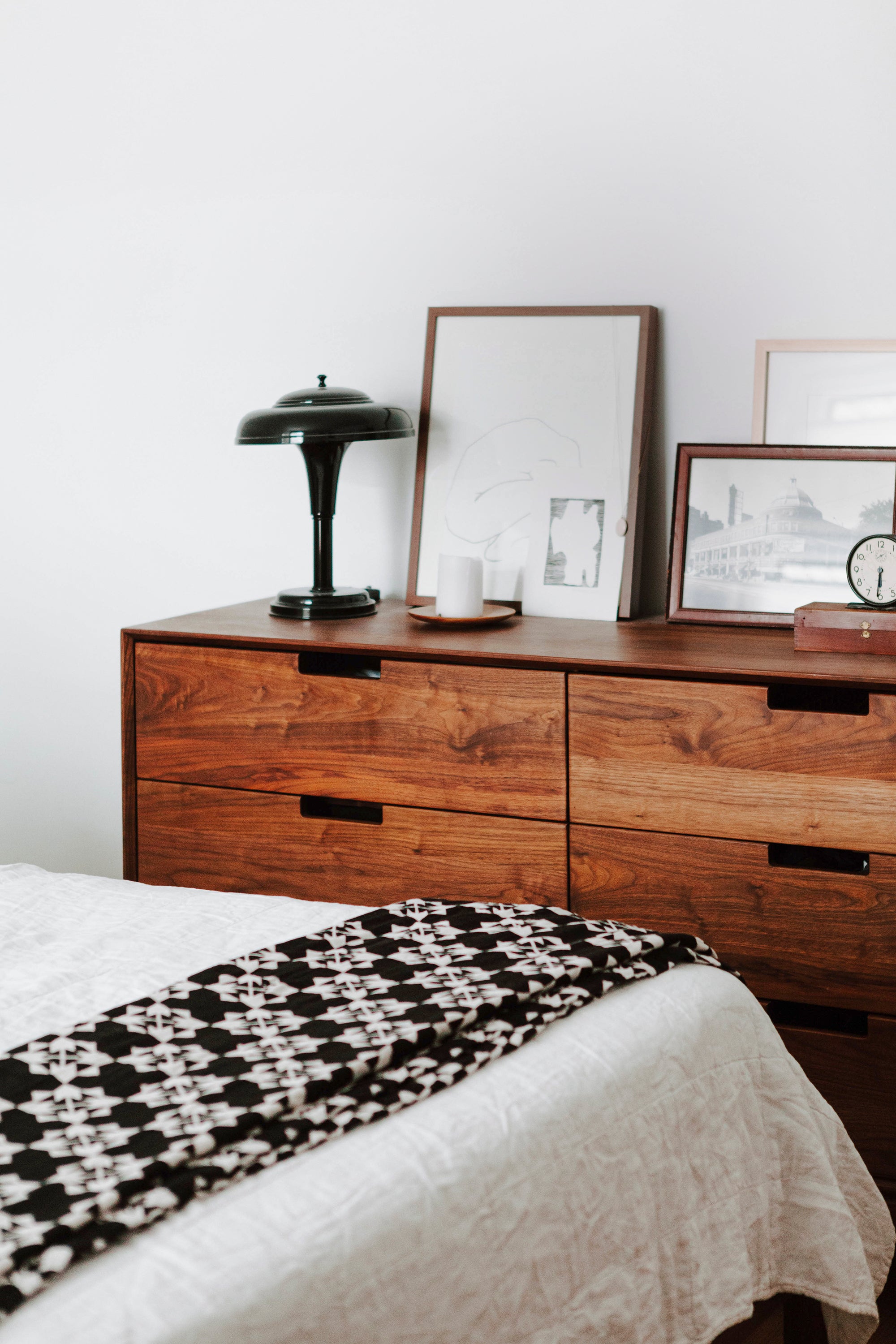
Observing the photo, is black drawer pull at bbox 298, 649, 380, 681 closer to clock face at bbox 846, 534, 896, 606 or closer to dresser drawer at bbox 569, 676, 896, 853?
dresser drawer at bbox 569, 676, 896, 853

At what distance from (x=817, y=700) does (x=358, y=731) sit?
68 centimetres

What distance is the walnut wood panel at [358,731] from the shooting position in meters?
1.86

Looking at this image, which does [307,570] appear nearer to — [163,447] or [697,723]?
[163,447]

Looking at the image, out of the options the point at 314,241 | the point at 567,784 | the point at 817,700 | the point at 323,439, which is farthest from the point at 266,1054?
the point at 314,241

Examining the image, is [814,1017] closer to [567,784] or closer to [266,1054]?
[567,784]

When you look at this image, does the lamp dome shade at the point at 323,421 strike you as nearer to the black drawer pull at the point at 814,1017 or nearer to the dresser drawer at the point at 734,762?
the dresser drawer at the point at 734,762

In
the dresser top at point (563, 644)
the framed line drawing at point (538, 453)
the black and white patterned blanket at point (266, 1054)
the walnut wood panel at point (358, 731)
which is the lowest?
the black and white patterned blanket at point (266, 1054)

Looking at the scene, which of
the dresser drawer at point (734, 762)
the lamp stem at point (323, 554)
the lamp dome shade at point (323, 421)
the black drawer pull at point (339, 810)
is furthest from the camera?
the lamp stem at point (323, 554)

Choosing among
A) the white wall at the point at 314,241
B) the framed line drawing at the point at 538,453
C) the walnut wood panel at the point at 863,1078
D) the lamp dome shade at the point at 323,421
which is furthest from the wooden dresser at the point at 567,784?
the white wall at the point at 314,241

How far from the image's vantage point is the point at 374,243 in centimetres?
240

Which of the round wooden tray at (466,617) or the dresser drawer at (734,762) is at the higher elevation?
the round wooden tray at (466,617)

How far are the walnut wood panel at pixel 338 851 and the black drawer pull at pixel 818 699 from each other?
14.1 inches

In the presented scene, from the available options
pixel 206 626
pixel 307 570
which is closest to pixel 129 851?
pixel 206 626

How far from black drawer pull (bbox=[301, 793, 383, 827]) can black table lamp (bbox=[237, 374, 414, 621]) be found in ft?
1.05
